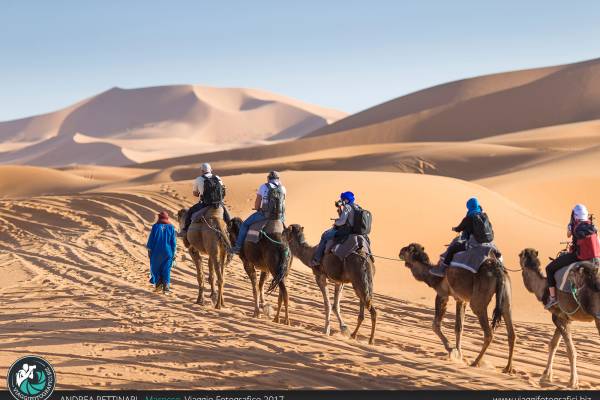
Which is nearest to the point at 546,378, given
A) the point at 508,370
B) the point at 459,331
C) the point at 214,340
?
the point at 508,370

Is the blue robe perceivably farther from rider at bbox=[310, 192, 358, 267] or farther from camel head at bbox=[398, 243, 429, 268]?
camel head at bbox=[398, 243, 429, 268]

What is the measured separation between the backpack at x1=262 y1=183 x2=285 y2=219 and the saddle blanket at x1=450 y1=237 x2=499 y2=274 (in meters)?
3.78

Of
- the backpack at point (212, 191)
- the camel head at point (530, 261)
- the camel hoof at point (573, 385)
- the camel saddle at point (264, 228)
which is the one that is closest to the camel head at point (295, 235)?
the camel saddle at point (264, 228)

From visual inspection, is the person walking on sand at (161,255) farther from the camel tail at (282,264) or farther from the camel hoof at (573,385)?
the camel hoof at (573,385)

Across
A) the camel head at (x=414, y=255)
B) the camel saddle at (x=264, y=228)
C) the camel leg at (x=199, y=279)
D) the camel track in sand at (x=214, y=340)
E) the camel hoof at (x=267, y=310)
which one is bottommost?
the camel track in sand at (x=214, y=340)

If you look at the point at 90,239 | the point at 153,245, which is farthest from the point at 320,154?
the point at 153,245

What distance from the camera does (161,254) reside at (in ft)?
53.6

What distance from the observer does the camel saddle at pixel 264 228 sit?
45.9ft

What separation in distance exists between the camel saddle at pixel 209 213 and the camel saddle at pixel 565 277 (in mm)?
6702

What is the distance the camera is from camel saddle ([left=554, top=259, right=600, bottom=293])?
10203 mm

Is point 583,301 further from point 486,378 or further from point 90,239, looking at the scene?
point 90,239

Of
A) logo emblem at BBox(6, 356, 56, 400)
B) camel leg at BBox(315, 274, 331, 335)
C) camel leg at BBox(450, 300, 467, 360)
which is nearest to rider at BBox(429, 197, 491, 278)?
camel leg at BBox(450, 300, 467, 360)

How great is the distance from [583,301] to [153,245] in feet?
29.9

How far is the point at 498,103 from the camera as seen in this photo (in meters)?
108
